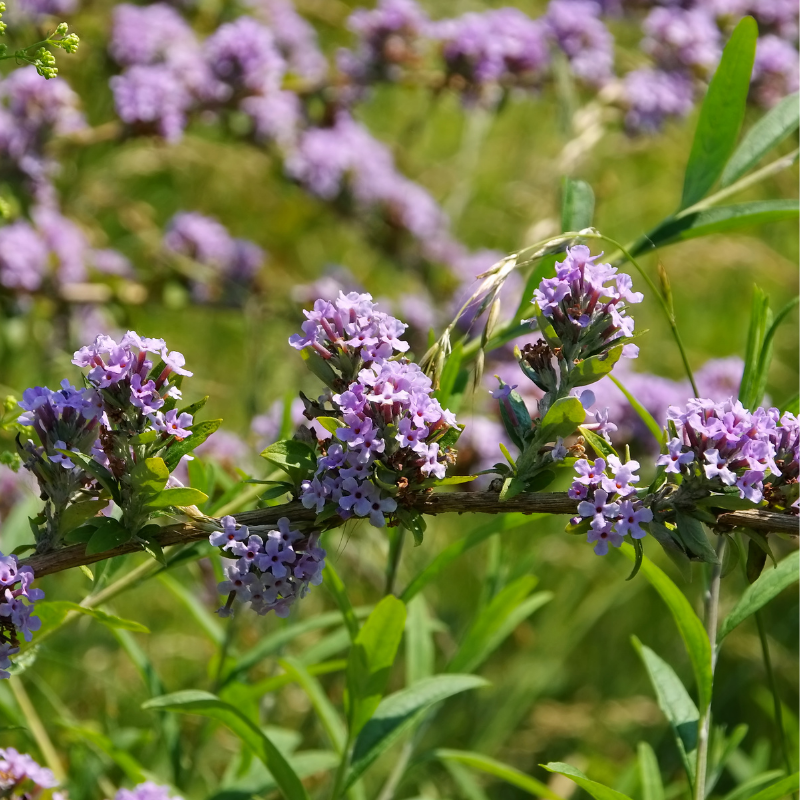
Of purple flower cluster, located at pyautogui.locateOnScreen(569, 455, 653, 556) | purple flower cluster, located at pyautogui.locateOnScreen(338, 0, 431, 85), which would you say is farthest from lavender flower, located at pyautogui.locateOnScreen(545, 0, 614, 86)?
purple flower cluster, located at pyautogui.locateOnScreen(569, 455, 653, 556)

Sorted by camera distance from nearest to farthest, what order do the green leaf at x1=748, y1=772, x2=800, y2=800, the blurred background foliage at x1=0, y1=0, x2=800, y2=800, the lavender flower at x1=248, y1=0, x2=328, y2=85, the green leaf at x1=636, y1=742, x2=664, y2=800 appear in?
the green leaf at x1=748, y1=772, x2=800, y2=800 < the green leaf at x1=636, y1=742, x2=664, y2=800 < the blurred background foliage at x1=0, y1=0, x2=800, y2=800 < the lavender flower at x1=248, y1=0, x2=328, y2=85

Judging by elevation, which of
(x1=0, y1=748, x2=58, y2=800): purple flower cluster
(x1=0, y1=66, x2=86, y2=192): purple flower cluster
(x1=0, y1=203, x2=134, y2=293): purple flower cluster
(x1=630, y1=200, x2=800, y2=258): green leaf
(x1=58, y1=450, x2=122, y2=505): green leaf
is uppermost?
(x1=0, y1=66, x2=86, y2=192): purple flower cluster

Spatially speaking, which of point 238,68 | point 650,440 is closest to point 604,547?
point 650,440

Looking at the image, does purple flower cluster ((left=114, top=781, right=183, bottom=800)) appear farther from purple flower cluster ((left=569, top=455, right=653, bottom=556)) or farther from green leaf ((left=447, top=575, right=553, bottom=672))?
purple flower cluster ((left=569, top=455, right=653, bottom=556))

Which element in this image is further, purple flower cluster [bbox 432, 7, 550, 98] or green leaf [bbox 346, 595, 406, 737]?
purple flower cluster [bbox 432, 7, 550, 98]

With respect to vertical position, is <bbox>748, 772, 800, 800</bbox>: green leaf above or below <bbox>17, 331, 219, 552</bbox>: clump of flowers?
below

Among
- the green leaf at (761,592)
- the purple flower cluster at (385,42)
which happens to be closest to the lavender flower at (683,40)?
the purple flower cluster at (385,42)

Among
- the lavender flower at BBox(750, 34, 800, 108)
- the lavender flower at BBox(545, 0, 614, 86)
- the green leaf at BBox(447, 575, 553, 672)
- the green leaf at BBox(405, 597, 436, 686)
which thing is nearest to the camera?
the green leaf at BBox(447, 575, 553, 672)

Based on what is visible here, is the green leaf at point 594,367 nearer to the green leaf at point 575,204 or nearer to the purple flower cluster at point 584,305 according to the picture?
the purple flower cluster at point 584,305

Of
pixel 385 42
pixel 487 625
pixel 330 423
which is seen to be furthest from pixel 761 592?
pixel 385 42

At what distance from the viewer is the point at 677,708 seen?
162 cm

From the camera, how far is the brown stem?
4.09 ft

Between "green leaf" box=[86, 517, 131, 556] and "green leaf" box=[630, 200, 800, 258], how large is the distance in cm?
103

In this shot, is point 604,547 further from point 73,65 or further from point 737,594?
point 73,65
